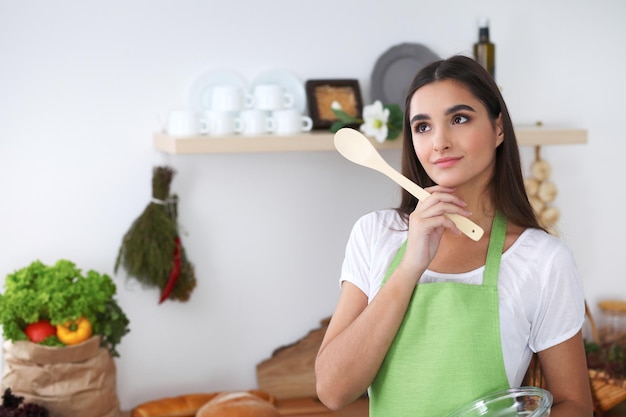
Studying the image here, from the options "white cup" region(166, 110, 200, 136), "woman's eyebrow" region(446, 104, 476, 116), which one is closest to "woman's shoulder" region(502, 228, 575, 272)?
"woman's eyebrow" region(446, 104, 476, 116)

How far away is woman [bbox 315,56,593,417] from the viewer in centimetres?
117

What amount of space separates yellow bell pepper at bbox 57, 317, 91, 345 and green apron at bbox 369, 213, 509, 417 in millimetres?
1025

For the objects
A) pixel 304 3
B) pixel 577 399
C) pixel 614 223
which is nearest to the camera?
pixel 577 399

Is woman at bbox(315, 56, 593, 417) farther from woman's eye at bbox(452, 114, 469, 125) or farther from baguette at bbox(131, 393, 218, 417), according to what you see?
baguette at bbox(131, 393, 218, 417)

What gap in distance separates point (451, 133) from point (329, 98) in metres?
1.18

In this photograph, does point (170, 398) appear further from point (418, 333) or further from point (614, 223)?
point (614, 223)

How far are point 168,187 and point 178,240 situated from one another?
0.14m

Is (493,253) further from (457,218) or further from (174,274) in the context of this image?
(174,274)

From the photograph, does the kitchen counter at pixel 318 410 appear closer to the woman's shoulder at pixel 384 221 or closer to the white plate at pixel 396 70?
A: the white plate at pixel 396 70

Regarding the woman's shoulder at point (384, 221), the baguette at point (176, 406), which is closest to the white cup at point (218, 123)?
the baguette at point (176, 406)

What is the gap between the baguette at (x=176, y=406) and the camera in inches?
87.9

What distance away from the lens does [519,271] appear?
4.00ft

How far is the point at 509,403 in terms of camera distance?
3.55 feet

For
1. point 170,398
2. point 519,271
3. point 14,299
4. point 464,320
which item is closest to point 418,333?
point 464,320
